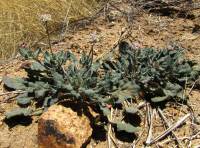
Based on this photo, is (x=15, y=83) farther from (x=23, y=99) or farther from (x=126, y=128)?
(x=126, y=128)

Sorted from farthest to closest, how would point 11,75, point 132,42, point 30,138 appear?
point 132,42, point 11,75, point 30,138

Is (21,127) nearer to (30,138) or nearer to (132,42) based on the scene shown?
(30,138)

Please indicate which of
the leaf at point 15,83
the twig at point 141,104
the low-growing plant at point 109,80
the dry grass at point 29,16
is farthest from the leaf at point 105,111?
the dry grass at point 29,16

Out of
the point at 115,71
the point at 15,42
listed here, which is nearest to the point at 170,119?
the point at 115,71

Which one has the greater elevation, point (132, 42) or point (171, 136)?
point (132, 42)

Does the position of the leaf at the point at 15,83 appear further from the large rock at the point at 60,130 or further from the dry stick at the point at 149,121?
the dry stick at the point at 149,121

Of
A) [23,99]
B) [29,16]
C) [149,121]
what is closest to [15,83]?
[23,99]

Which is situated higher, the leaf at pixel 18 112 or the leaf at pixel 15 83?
the leaf at pixel 15 83
